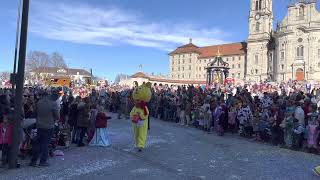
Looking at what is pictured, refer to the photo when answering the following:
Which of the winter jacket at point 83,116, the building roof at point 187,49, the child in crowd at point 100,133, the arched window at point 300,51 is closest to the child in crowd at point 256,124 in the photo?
the child in crowd at point 100,133

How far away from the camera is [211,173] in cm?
929

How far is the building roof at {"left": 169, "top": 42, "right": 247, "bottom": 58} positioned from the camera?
13188 cm

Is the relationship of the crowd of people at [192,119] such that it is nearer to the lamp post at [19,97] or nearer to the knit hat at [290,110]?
the knit hat at [290,110]

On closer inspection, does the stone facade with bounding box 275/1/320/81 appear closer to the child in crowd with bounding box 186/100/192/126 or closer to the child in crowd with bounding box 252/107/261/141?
the child in crowd with bounding box 186/100/192/126

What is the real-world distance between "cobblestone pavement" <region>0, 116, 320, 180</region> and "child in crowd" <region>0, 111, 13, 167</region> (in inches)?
20.4

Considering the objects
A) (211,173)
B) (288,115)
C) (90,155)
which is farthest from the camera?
(288,115)

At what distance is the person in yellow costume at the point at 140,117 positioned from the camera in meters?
12.6

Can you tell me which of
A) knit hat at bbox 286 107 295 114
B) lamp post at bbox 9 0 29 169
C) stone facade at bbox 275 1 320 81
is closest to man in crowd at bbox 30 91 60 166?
lamp post at bbox 9 0 29 169

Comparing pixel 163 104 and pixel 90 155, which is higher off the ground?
pixel 163 104

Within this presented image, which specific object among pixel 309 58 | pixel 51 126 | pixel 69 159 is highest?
pixel 309 58

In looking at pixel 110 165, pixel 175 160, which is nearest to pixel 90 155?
pixel 110 165

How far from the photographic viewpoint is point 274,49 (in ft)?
344

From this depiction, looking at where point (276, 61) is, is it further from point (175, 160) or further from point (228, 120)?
point (175, 160)

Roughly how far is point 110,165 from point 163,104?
1580cm
